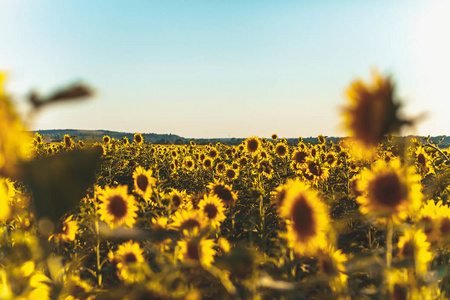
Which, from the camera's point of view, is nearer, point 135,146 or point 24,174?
point 24,174

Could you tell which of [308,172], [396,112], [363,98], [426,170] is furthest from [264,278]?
[426,170]

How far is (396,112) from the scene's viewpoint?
1146mm

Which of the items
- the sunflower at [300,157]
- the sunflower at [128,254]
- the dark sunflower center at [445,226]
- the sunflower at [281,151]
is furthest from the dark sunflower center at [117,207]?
the sunflower at [281,151]

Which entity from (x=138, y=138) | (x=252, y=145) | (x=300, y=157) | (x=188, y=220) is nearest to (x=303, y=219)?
(x=188, y=220)

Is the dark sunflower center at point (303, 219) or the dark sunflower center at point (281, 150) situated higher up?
the dark sunflower center at point (281, 150)

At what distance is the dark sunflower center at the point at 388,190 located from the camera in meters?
1.72

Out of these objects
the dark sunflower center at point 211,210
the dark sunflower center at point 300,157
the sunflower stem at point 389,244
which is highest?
the dark sunflower center at point 300,157

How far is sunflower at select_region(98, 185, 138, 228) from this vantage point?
12.3 ft

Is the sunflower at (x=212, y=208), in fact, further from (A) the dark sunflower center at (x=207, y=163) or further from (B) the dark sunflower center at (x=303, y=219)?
(A) the dark sunflower center at (x=207, y=163)

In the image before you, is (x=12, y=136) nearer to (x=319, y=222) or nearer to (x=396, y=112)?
(x=396, y=112)

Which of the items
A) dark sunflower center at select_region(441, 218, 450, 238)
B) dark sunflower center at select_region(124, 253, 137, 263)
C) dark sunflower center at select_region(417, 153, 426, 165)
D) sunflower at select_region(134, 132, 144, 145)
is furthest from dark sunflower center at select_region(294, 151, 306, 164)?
sunflower at select_region(134, 132, 144, 145)

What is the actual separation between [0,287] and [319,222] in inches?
70.7

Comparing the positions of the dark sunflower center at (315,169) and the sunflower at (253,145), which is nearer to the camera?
the dark sunflower center at (315,169)

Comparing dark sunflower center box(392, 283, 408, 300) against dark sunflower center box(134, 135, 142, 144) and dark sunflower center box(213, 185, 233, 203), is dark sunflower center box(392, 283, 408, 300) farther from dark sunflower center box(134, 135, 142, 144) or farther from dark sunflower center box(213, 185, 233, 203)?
dark sunflower center box(134, 135, 142, 144)
